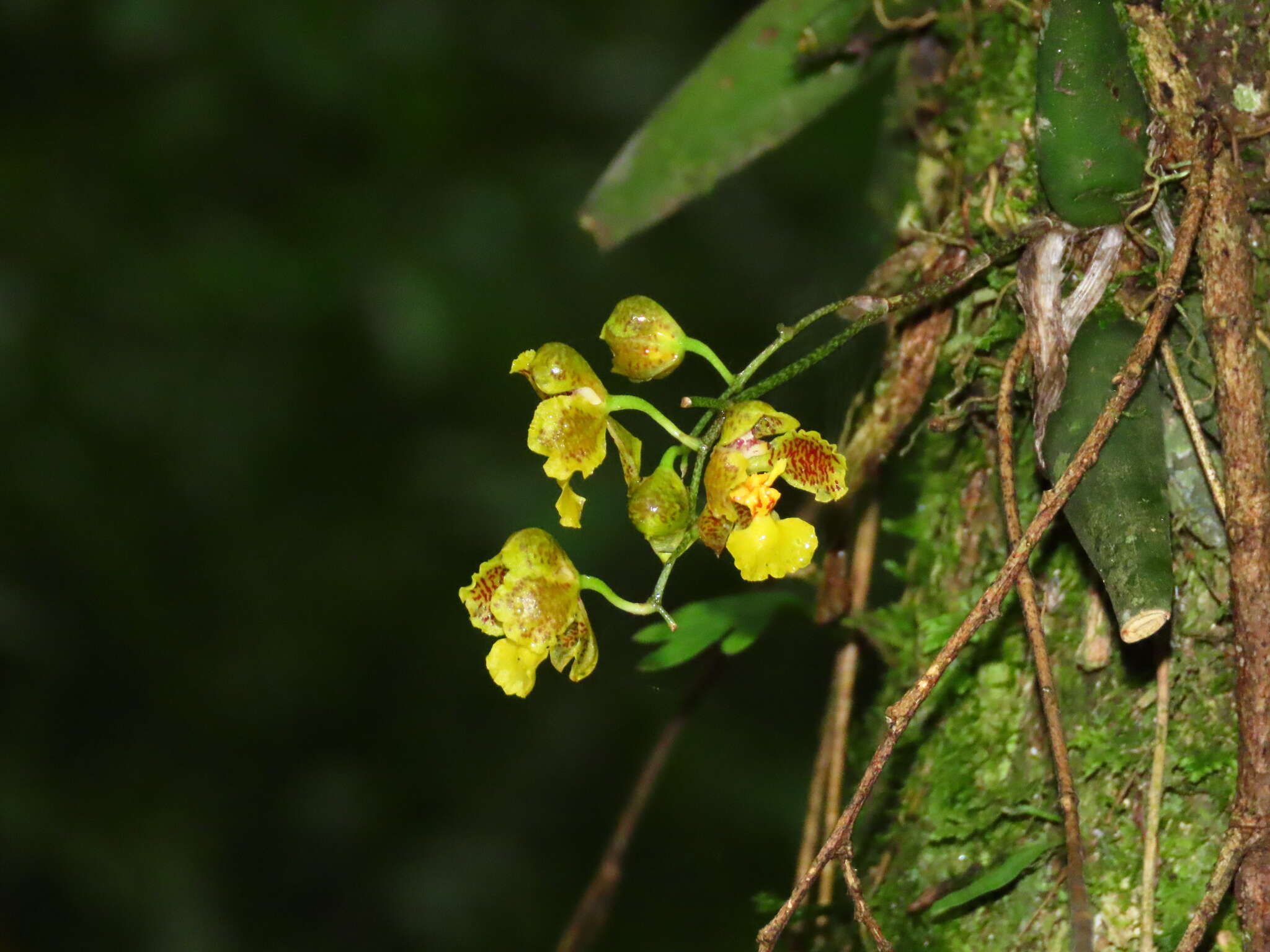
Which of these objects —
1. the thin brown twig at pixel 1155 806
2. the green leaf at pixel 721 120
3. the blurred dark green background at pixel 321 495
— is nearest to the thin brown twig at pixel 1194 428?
the thin brown twig at pixel 1155 806

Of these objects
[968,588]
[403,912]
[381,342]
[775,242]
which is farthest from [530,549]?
[775,242]

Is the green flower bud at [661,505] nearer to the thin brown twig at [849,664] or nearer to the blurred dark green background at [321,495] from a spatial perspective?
the thin brown twig at [849,664]

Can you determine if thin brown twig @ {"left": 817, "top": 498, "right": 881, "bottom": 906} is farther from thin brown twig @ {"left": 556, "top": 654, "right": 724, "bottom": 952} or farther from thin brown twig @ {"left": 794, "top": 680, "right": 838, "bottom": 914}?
thin brown twig @ {"left": 556, "top": 654, "right": 724, "bottom": 952}

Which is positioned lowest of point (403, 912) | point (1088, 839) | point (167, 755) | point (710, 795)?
point (710, 795)

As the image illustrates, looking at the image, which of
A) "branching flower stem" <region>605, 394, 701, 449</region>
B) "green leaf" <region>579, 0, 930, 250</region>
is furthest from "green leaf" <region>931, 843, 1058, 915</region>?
"green leaf" <region>579, 0, 930, 250</region>

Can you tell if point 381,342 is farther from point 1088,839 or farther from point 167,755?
point 1088,839

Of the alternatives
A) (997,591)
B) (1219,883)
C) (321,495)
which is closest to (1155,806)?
→ (1219,883)
